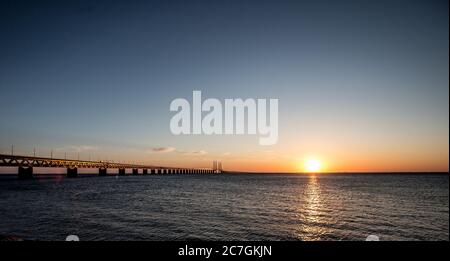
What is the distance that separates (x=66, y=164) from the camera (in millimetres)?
141125

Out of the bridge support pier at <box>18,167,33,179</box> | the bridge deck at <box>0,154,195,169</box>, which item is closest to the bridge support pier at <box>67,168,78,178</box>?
the bridge deck at <box>0,154,195,169</box>

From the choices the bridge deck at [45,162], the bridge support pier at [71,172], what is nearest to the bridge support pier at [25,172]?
the bridge deck at [45,162]

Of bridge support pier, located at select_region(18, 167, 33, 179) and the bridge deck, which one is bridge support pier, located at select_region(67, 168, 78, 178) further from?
bridge support pier, located at select_region(18, 167, 33, 179)

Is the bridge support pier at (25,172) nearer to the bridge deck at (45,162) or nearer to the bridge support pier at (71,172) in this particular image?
the bridge deck at (45,162)

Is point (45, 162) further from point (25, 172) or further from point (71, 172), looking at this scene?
point (71, 172)

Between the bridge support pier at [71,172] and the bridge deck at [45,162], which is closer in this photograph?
the bridge deck at [45,162]

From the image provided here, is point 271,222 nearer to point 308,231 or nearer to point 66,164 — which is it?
point 308,231

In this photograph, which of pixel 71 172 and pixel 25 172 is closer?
pixel 25 172

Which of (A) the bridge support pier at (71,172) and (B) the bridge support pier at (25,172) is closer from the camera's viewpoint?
(B) the bridge support pier at (25,172)

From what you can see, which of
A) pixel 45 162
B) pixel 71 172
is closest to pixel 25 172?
pixel 45 162

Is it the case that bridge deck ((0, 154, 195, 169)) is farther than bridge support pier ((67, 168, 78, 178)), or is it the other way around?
bridge support pier ((67, 168, 78, 178))

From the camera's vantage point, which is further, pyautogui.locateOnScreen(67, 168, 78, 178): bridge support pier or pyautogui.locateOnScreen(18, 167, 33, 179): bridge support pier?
pyautogui.locateOnScreen(67, 168, 78, 178): bridge support pier
